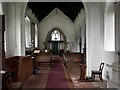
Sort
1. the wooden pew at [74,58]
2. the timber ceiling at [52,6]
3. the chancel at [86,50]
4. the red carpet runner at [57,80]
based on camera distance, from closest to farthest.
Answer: the chancel at [86,50] → the red carpet runner at [57,80] → the wooden pew at [74,58] → the timber ceiling at [52,6]

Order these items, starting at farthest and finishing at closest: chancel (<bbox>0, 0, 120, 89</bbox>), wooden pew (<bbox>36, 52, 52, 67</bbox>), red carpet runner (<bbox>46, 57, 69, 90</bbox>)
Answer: wooden pew (<bbox>36, 52, 52, 67</bbox>), red carpet runner (<bbox>46, 57, 69, 90</bbox>), chancel (<bbox>0, 0, 120, 89</bbox>)

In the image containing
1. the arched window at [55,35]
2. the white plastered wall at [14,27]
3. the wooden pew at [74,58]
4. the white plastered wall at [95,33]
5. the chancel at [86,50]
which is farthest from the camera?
the arched window at [55,35]

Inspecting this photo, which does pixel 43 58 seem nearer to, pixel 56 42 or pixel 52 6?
pixel 52 6

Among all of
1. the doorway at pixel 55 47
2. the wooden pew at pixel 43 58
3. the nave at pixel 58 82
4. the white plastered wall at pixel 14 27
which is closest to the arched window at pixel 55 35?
the doorway at pixel 55 47

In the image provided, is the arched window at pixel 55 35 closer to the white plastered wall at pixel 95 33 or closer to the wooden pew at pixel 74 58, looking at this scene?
the wooden pew at pixel 74 58

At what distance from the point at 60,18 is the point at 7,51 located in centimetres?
1630

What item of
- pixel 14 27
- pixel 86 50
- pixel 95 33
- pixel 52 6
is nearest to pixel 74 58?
pixel 86 50

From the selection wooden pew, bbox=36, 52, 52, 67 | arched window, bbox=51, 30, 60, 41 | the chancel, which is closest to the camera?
the chancel

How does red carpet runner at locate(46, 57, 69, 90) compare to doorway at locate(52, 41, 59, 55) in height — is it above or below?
below

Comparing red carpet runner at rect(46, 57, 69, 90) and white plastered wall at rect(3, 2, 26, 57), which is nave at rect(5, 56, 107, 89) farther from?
white plastered wall at rect(3, 2, 26, 57)

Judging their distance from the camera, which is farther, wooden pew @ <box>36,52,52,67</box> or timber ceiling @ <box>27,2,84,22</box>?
timber ceiling @ <box>27,2,84,22</box>

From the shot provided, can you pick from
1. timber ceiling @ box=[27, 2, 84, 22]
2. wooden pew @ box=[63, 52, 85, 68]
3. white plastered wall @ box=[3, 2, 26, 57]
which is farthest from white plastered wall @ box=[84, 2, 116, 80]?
timber ceiling @ box=[27, 2, 84, 22]

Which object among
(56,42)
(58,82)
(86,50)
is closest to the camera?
(58,82)

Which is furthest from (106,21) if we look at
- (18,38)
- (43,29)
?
(43,29)
